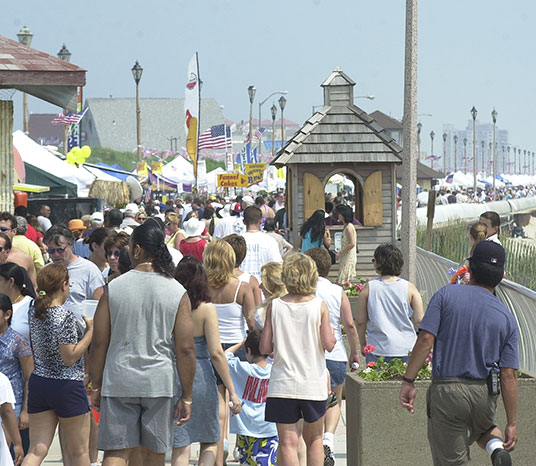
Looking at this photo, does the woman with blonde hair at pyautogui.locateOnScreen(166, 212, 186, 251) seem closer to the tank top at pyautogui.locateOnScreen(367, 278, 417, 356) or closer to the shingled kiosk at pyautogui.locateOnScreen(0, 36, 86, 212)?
the shingled kiosk at pyautogui.locateOnScreen(0, 36, 86, 212)

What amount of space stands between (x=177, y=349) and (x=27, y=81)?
20.9 ft

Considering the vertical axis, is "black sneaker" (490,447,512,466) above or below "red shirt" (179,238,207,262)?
below

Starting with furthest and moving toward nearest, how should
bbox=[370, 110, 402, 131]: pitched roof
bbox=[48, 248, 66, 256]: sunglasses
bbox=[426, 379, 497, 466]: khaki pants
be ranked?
bbox=[370, 110, 402, 131]: pitched roof < bbox=[48, 248, 66, 256]: sunglasses < bbox=[426, 379, 497, 466]: khaki pants

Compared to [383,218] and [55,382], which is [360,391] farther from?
[383,218]

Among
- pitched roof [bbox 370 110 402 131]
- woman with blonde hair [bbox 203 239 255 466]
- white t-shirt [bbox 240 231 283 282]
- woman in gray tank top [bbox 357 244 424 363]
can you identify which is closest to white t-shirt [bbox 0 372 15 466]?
woman with blonde hair [bbox 203 239 255 466]

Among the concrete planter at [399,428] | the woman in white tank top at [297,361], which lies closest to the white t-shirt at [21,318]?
the woman in white tank top at [297,361]

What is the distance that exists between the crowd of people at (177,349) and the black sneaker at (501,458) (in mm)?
54

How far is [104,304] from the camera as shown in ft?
18.8

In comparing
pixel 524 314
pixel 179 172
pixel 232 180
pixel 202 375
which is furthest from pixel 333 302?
pixel 179 172

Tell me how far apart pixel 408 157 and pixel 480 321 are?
897 centimetres

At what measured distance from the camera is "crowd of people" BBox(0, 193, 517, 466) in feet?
18.6

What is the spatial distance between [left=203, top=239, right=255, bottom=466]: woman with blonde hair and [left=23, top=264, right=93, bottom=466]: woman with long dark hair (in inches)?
67.4

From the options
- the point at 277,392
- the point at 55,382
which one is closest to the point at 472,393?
the point at 277,392

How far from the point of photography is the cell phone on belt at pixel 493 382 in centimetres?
584
